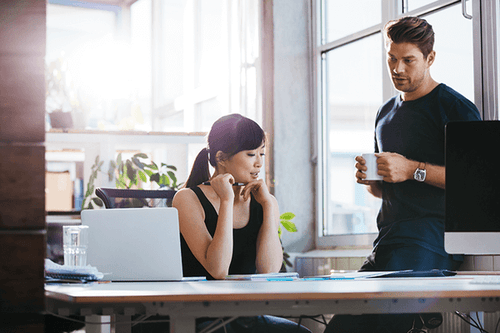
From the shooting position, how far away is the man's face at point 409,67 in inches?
94.2

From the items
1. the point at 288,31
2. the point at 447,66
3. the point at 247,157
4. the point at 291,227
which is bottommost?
the point at 291,227

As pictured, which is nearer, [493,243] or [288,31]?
[493,243]

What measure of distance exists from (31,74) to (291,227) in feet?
9.72

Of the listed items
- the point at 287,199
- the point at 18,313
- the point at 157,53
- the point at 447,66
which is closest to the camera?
the point at 18,313

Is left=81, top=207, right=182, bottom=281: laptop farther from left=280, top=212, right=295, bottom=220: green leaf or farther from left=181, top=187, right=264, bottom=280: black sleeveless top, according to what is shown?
left=280, top=212, right=295, bottom=220: green leaf

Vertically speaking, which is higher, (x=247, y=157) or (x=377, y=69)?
(x=377, y=69)

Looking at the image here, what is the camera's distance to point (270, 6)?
4051mm

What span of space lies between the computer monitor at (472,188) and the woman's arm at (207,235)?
663 millimetres

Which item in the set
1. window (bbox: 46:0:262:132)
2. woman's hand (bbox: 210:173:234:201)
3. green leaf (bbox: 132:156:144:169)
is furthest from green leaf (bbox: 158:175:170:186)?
woman's hand (bbox: 210:173:234:201)

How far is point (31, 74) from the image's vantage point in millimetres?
829

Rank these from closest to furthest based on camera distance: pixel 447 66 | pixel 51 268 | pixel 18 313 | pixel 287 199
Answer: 1. pixel 18 313
2. pixel 51 268
3. pixel 447 66
4. pixel 287 199

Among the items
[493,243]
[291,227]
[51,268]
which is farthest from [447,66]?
[51,268]

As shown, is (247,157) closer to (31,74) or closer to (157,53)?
(31,74)

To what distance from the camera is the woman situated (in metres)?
1.99
